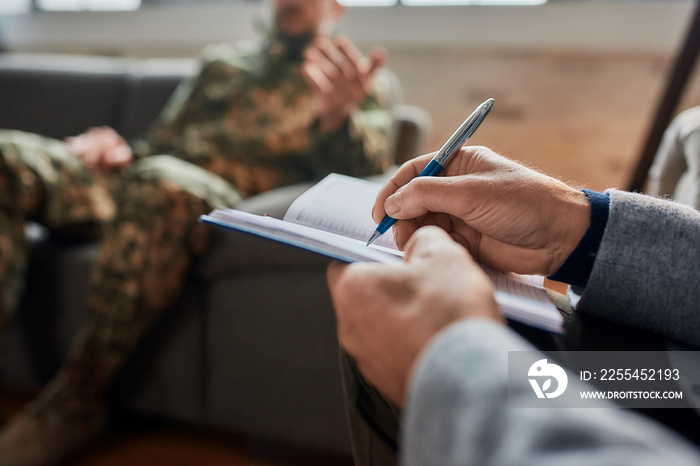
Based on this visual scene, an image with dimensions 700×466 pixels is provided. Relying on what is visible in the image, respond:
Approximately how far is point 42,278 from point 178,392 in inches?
16.5

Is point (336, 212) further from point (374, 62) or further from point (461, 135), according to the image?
point (374, 62)

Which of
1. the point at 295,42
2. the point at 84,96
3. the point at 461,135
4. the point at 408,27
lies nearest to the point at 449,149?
the point at 461,135

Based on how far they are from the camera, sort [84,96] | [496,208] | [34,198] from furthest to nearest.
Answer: [84,96] < [34,198] < [496,208]

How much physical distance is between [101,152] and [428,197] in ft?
3.66

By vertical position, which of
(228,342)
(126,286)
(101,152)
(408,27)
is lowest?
(228,342)

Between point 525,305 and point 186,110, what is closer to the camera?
point 525,305

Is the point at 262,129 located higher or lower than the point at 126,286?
higher

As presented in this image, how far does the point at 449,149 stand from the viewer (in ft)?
1.35

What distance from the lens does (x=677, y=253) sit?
38 centimetres

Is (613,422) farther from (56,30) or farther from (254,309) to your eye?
(56,30)

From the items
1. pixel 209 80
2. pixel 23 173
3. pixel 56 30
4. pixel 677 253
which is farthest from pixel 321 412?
pixel 56 30

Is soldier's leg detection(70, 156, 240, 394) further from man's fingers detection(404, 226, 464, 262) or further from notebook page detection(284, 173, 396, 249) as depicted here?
man's fingers detection(404, 226, 464, 262)

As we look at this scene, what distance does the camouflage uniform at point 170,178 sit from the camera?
0.83 meters

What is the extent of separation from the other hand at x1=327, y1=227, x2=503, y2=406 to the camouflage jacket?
81 centimetres
